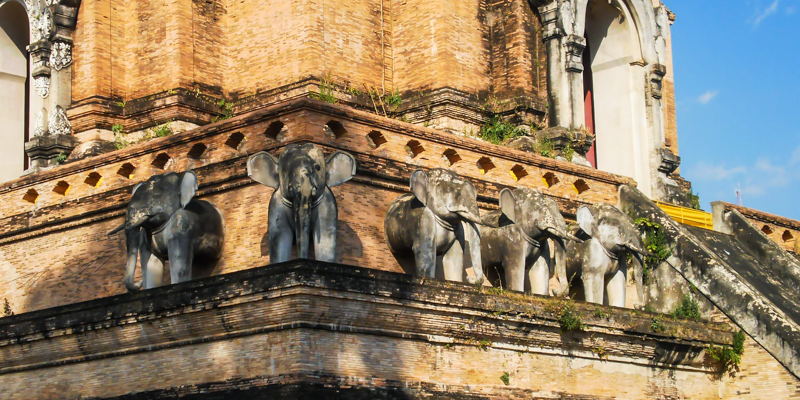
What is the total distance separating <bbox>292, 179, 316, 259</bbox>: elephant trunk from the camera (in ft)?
50.4

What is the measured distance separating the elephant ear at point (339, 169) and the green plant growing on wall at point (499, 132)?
5.69 m

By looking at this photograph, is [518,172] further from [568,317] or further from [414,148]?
[568,317]

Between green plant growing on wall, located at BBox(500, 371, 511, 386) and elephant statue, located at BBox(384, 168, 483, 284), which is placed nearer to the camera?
green plant growing on wall, located at BBox(500, 371, 511, 386)

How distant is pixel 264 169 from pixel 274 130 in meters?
1.54

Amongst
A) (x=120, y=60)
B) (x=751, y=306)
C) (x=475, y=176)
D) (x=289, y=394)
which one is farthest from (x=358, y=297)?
(x=120, y=60)

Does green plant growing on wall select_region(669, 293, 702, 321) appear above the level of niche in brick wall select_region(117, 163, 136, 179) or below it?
below

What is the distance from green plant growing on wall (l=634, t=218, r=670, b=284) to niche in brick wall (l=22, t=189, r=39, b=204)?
8.62 m

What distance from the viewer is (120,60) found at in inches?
850

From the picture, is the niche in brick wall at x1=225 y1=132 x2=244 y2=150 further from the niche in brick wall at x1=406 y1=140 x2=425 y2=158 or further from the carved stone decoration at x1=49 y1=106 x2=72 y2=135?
the carved stone decoration at x1=49 y1=106 x2=72 y2=135

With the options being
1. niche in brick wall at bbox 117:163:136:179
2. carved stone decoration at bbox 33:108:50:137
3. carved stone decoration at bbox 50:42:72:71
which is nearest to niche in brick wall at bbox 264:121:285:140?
niche in brick wall at bbox 117:163:136:179

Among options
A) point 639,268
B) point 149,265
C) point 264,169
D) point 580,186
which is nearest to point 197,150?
point 149,265

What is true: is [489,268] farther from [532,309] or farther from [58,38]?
[58,38]

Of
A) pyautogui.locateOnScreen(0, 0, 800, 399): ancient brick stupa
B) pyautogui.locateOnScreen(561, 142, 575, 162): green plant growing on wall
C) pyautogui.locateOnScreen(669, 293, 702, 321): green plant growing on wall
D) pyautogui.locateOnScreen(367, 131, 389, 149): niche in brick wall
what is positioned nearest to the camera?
pyautogui.locateOnScreen(0, 0, 800, 399): ancient brick stupa

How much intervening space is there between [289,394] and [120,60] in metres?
9.42
